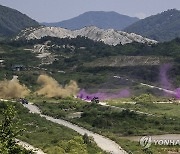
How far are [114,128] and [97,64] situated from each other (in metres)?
108

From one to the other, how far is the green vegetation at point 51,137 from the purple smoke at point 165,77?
71.8m

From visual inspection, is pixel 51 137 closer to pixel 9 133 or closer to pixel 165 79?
pixel 9 133

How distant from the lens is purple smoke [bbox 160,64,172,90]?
15302 centimetres

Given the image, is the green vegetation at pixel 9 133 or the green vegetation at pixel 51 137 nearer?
the green vegetation at pixel 9 133

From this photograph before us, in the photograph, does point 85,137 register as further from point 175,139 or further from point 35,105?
point 35,105

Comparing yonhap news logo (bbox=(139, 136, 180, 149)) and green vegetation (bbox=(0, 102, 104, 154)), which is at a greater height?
green vegetation (bbox=(0, 102, 104, 154))

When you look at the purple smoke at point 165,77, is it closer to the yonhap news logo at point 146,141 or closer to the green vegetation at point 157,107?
the green vegetation at point 157,107

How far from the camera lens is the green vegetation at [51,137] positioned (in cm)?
5869

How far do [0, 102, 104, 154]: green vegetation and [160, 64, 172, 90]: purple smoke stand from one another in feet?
236

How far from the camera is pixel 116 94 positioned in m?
137

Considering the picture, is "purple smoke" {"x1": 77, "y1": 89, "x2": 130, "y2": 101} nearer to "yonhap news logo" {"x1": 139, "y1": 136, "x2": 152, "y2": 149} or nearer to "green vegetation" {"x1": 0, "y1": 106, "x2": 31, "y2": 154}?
"yonhap news logo" {"x1": 139, "y1": 136, "x2": 152, "y2": 149}

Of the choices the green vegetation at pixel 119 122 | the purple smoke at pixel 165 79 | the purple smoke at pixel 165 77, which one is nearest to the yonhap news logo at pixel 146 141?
the green vegetation at pixel 119 122

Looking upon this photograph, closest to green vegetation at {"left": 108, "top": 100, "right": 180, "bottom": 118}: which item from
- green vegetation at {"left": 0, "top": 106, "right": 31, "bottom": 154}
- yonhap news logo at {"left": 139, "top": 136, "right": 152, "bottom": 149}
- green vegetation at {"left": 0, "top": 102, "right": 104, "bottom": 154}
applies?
yonhap news logo at {"left": 139, "top": 136, "right": 152, "bottom": 149}

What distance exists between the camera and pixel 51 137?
6900 centimetres
